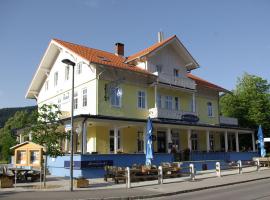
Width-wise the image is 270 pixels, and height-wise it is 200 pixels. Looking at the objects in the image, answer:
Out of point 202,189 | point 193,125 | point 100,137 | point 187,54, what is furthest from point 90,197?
point 187,54

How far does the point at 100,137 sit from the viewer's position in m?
26.1

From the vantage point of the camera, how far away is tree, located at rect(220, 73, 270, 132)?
140 feet

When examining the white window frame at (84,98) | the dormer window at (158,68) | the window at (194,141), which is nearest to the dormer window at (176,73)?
the dormer window at (158,68)

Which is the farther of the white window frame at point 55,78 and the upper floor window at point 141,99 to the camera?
the white window frame at point 55,78

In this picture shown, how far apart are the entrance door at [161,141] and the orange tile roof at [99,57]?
556 cm

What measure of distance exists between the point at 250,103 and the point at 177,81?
55.0 feet

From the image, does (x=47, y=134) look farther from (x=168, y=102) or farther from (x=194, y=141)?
(x=194, y=141)

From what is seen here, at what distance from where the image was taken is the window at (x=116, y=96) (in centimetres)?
2709

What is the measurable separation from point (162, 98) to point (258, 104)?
17.3m

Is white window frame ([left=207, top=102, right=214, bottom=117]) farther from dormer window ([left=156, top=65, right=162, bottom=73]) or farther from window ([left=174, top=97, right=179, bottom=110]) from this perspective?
dormer window ([left=156, top=65, right=162, bottom=73])

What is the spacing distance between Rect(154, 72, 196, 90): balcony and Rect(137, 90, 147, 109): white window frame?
6.22ft

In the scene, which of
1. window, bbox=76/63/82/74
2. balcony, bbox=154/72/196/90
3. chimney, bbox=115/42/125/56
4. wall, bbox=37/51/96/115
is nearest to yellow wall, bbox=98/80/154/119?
wall, bbox=37/51/96/115

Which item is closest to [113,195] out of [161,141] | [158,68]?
[161,141]

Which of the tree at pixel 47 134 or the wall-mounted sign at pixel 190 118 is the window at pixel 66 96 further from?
the tree at pixel 47 134
